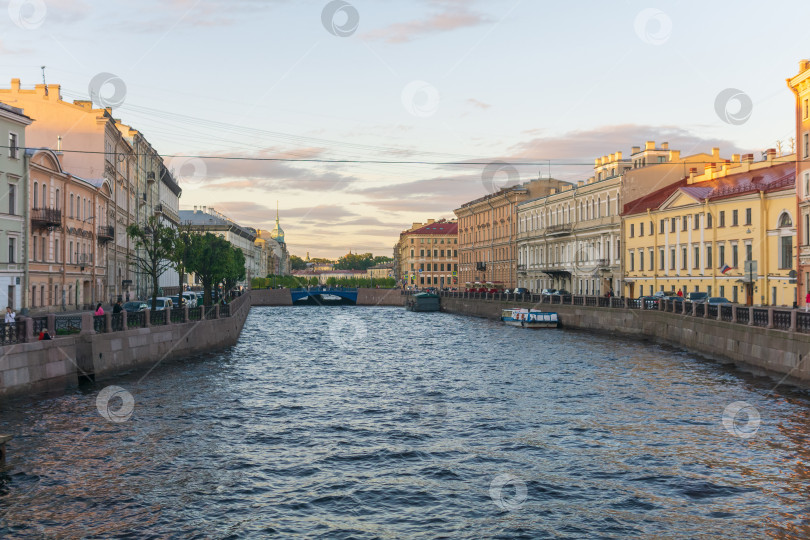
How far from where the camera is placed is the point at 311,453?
18.5 meters

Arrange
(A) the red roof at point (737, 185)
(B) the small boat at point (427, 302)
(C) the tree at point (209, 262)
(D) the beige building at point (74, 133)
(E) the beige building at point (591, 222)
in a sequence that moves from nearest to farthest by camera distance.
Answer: (A) the red roof at point (737, 185), (D) the beige building at point (74, 133), (C) the tree at point (209, 262), (E) the beige building at point (591, 222), (B) the small boat at point (427, 302)

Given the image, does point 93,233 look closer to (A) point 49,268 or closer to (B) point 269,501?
(A) point 49,268

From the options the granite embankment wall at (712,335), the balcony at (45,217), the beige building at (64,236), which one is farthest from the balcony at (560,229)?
the balcony at (45,217)

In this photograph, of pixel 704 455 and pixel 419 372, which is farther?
pixel 419 372

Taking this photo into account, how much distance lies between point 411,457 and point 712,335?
23.8 metres

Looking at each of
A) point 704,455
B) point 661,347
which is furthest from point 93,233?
point 704,455

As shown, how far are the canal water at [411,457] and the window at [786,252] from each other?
18.2 m

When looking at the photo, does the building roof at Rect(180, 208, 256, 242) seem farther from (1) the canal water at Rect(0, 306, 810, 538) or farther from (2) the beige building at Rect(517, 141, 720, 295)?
(1) the canal water at Rect(0, 306, 810, 538)

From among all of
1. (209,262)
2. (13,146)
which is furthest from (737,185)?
(13,146)

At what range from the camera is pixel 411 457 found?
18062 mm

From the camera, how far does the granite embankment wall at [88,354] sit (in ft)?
77.9

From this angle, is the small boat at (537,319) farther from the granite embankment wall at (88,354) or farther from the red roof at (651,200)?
the granite embankment wall at (88,354)

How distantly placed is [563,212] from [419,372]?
56.2 meters

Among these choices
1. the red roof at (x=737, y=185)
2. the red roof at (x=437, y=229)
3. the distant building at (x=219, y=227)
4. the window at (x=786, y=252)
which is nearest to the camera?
the window at (x=786, y=252)
